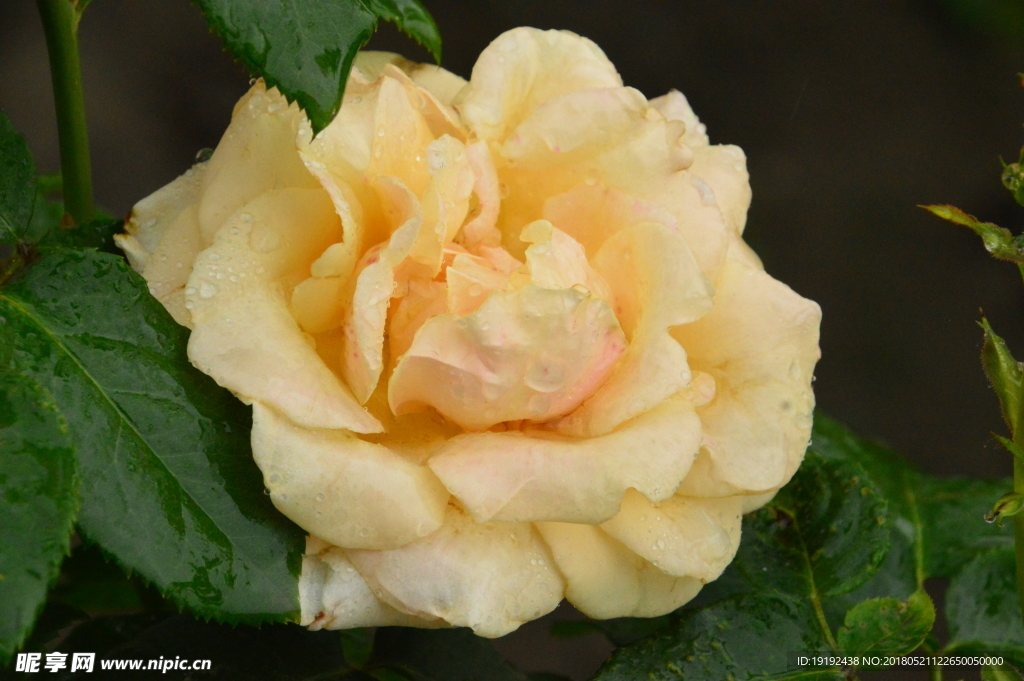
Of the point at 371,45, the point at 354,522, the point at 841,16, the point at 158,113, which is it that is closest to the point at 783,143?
the point at 841,16

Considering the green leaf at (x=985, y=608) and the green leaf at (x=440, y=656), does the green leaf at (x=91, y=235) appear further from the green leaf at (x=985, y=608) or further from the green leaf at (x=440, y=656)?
the green leaf at (x=985, y=608)

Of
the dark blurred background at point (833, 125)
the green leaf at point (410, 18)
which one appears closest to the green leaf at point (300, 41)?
the green leaf at point (410, 18)

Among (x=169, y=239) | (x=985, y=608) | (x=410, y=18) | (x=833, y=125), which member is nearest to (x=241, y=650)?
(x=169, y=239)

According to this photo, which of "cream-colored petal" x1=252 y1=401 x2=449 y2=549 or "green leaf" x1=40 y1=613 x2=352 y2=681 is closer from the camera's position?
"cream-colored petal" x1=252 y1=401 x2=449 y2=549

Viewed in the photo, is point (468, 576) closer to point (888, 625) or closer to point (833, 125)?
point (888, 625)

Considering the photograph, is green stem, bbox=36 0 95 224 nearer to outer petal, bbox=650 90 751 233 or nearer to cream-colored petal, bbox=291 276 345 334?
cream-colored petal, bbox=291 276 345 334

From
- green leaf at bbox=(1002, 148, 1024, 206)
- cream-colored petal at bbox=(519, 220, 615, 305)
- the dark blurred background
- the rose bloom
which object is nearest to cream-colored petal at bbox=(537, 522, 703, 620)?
the rose bloom
